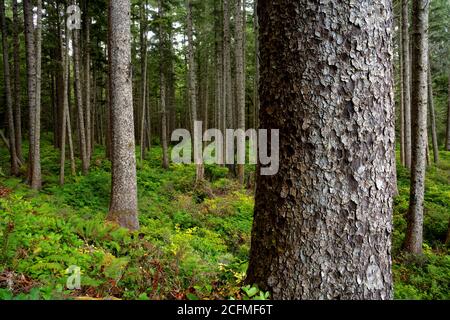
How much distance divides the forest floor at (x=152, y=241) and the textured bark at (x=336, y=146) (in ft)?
1.75

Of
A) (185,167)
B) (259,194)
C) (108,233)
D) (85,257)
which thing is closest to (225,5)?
(185,167)

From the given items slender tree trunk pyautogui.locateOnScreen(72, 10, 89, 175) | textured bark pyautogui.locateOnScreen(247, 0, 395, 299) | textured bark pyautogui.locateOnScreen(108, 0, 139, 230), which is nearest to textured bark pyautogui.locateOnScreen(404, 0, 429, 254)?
textured bark pyautogui.locateOnScreen(108, 0, 139, 230)

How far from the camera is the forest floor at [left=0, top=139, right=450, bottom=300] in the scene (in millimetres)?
3156

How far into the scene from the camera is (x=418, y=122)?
26.7 feet

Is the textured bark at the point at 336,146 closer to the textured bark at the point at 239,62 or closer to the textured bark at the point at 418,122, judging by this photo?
the textured bark at the point at 418,122

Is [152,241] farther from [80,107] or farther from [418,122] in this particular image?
[80,107]

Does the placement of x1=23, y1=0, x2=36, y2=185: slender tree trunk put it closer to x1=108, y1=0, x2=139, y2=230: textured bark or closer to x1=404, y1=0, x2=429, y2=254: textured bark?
x1=108, y1=0, x2=139, y2=230: textured bark

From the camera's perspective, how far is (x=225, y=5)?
15.3m

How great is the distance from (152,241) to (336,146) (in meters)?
4.79

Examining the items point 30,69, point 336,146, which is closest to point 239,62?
point 30,69

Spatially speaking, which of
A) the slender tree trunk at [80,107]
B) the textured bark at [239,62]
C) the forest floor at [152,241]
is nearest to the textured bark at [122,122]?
the forest floor at [152,241]

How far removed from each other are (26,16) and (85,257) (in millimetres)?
9778

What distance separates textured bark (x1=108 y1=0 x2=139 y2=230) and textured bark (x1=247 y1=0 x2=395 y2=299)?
5692 mm
